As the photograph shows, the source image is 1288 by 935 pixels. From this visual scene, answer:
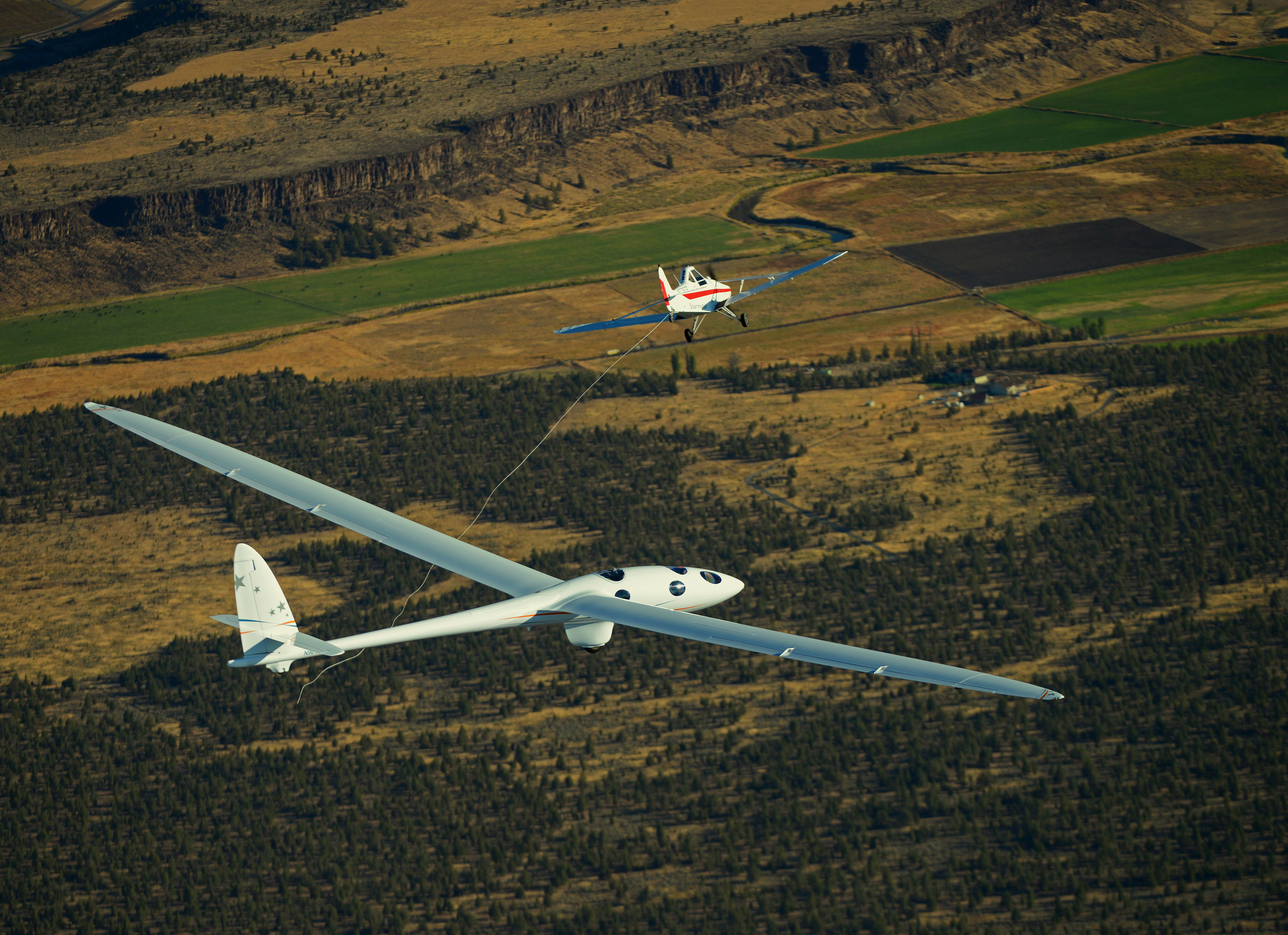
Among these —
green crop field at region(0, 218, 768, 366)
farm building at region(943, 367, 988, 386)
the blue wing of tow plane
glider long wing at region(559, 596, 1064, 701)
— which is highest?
the blue wing of tow plane

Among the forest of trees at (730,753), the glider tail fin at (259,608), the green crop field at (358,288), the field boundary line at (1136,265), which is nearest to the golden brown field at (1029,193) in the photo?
the field boundary line at (1136,265)

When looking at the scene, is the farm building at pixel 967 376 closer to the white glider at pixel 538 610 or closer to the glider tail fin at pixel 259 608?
the white glider at pixel 538 610

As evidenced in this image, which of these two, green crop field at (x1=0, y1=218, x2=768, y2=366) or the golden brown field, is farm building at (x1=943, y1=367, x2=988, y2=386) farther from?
green crop field at (x1=0, y1=218, x2=768, y2=366)

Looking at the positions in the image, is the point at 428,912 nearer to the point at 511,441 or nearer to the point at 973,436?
the point at 511,441

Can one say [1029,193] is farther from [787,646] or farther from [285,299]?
[787,646]

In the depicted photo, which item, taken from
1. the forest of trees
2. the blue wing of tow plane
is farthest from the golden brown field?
the blue wing of tow plane
